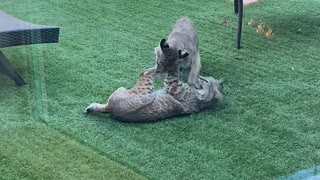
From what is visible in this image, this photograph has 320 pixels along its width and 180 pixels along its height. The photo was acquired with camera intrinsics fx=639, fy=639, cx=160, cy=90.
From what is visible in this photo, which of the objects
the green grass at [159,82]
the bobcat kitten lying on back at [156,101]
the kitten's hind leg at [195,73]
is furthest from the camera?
the kitten's hind leg at [195,73]

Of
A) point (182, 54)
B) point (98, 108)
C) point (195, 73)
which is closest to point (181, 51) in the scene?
point (182, 54)

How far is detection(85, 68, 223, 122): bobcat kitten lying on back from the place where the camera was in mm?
2158

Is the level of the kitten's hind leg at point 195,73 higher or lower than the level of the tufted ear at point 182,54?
lower

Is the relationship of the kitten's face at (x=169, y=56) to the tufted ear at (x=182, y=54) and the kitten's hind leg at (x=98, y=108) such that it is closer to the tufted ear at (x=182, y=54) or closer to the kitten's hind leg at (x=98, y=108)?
the tufted ear at (x=182, y=54)

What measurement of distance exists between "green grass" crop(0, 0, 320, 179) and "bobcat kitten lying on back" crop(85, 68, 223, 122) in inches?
1.4

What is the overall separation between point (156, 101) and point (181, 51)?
21cm

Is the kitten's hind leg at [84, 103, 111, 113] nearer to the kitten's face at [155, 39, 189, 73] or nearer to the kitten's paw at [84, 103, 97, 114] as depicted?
the kitten's paw at [84, 103, 97, 114]

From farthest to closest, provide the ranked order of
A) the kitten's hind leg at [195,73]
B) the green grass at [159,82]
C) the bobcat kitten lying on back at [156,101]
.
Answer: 1. the kitten's hind leg at [195,73]
2. the bobcat kitten lying on back at [156,101]
3. the green grass at [159,82]

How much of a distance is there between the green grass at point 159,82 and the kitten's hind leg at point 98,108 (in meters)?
0.03

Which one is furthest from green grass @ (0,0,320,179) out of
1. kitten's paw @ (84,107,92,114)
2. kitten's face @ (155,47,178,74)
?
kitten's face @ (155,47,178,74)

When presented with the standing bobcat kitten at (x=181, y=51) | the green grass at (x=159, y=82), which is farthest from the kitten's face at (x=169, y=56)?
the green grass at (x=159, y=82)

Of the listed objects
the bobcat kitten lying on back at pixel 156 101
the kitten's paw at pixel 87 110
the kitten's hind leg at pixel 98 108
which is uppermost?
the bobcat kitten lying on back at pixel 156 101

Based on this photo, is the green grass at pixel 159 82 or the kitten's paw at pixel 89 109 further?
the kitten's paw at pixel 89 109

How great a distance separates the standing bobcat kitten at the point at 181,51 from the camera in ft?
7.29
